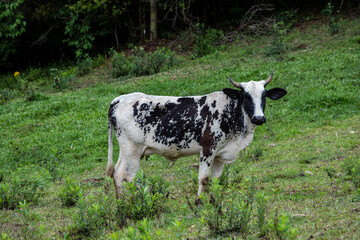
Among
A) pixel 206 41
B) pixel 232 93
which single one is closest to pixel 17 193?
pixel 232 93

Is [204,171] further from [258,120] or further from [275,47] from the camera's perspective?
[275,47]

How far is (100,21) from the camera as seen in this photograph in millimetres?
22156

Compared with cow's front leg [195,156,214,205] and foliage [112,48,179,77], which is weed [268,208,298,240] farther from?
foliage [112,48,179,77]

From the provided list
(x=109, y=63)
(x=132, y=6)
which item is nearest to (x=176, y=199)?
(x=109, y=63)

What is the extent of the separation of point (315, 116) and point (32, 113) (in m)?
8.12

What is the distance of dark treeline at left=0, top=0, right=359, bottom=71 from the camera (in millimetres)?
20406

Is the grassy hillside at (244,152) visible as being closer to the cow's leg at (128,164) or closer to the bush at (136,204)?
the bush at (136,204)

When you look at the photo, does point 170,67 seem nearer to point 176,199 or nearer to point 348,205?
point 176,199

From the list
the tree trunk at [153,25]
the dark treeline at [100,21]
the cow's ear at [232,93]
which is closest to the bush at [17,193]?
the cow's ear at [232,93]

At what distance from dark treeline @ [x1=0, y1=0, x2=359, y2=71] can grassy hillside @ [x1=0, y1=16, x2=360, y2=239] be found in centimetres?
306

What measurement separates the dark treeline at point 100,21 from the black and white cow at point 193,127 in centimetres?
1306

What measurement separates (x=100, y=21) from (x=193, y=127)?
1652 centimetres

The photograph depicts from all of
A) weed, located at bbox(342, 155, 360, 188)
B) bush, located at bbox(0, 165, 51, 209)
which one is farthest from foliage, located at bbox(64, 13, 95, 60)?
weed, located at bbox(342, 155, 360, 188)

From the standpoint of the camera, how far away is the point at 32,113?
13.8m
